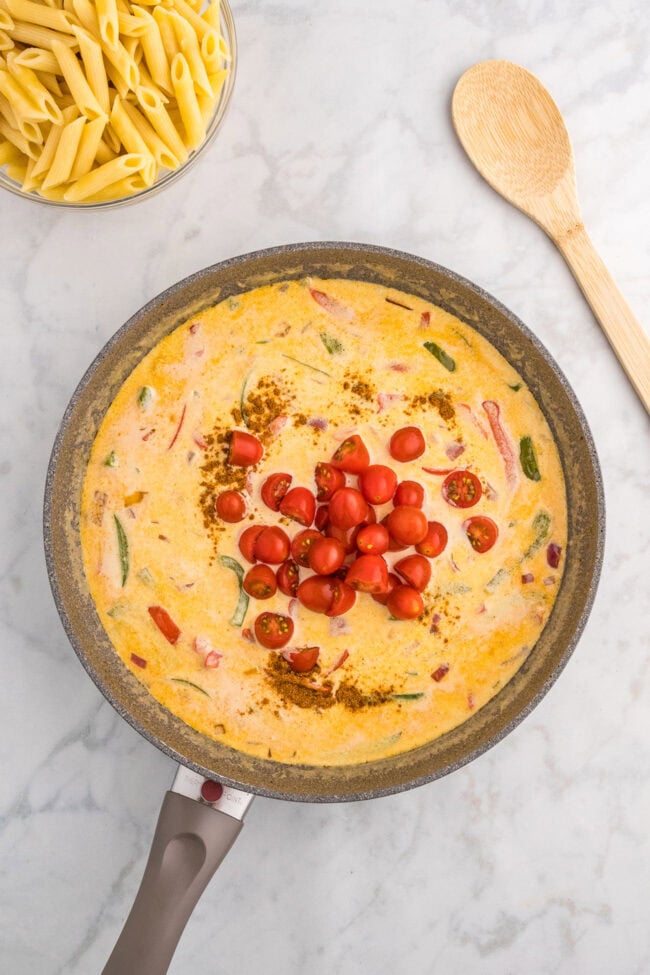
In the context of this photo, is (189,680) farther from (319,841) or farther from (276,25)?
(276,25)

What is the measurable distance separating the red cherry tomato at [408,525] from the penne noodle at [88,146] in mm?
1101

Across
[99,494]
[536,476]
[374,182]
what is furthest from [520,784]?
[374,182]

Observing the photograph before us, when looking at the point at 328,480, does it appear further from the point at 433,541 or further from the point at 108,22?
the point at 108,22

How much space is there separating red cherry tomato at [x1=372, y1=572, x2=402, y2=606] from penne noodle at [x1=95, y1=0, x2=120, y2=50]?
4.52ft

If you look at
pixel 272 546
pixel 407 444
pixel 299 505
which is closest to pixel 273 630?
pixel 272 546

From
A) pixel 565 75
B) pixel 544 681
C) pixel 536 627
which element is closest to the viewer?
pixel 544 681

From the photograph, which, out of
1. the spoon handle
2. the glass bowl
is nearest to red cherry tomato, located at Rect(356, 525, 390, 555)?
the spoon handle

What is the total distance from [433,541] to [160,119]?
1191mm

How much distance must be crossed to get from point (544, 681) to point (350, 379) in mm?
886

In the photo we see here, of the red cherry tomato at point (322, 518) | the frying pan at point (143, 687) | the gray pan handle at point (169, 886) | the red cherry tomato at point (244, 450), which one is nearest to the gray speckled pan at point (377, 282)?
the frying pan at point (143, 687)

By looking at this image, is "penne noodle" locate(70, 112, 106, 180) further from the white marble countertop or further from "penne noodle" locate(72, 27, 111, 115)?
the white marble countertop

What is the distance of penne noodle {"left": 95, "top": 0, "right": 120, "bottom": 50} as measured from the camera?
1735 millimetres

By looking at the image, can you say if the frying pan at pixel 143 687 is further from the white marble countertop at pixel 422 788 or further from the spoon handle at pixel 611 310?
the spoon handle at pixel 611 310

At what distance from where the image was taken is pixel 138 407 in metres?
2.08
